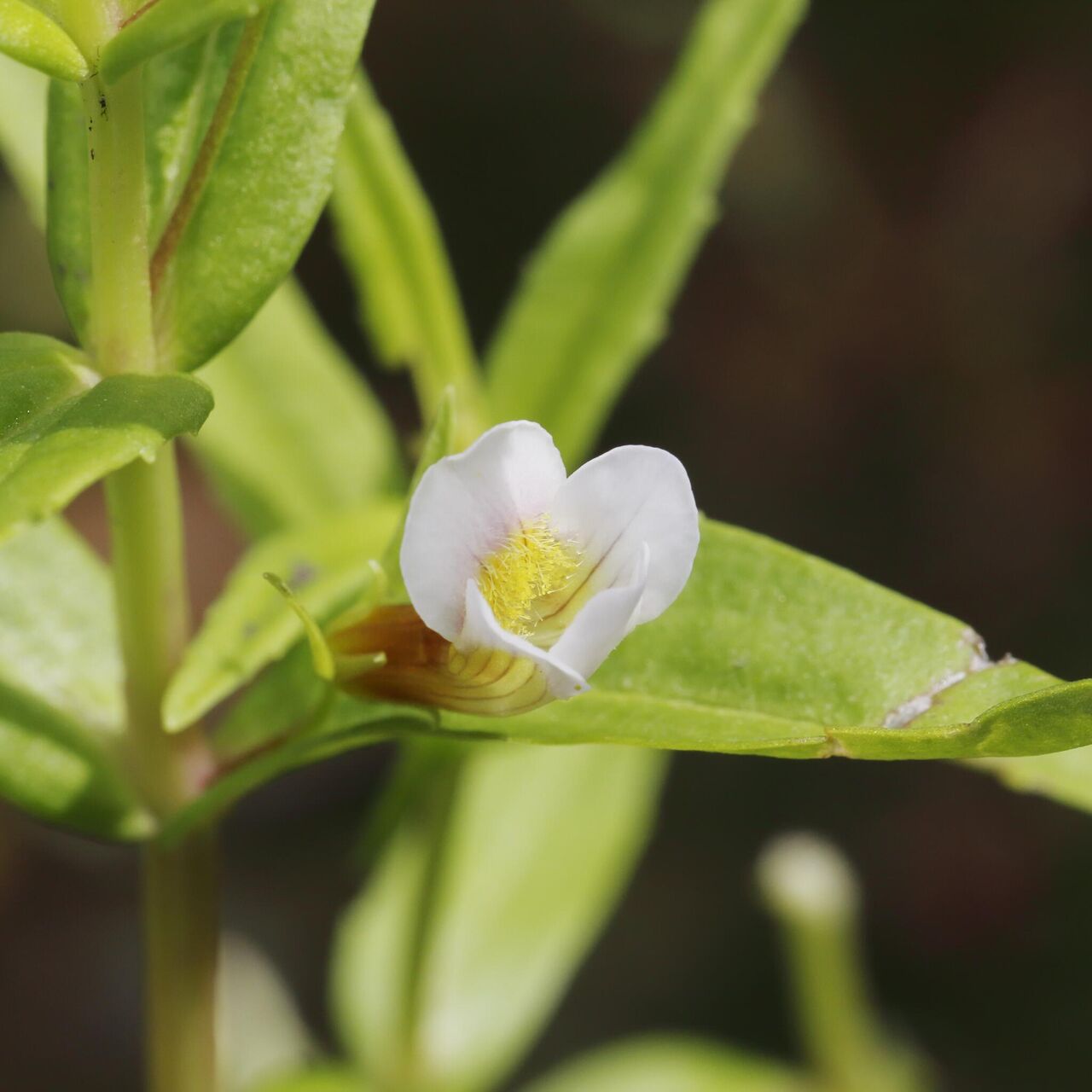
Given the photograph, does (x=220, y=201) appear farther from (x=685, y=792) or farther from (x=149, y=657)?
(x=685, y=792)

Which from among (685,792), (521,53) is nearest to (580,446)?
A: (685,792)

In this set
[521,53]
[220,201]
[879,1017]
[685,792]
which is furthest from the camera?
[521,53]

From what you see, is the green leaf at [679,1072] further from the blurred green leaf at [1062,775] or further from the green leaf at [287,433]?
the blurred green leaf at [1062,775]

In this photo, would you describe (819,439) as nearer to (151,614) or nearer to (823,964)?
(823,964)

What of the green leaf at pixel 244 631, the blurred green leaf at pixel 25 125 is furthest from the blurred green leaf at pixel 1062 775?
the blurred green leaf at pixel 25 125

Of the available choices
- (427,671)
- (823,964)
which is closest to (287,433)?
(427,671)

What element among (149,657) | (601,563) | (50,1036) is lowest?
(50,1036)

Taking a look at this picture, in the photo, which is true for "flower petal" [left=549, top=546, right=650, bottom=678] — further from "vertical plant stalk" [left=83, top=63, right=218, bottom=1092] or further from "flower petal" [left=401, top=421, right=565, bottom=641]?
"vertical plant stalk" [left=83, top=63, right=218, bottom=1092]
